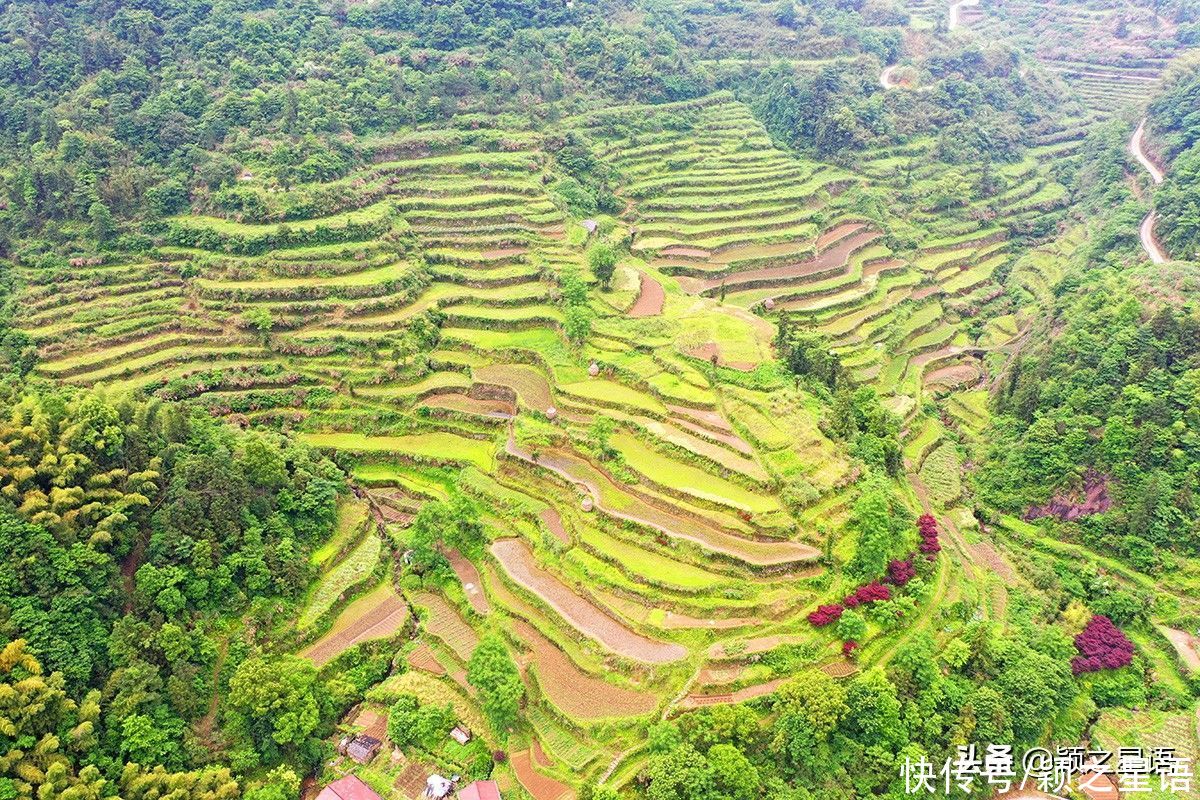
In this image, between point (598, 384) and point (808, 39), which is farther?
point (808, 39)

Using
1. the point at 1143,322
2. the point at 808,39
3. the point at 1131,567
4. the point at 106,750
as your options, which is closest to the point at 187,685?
the point at 106,750

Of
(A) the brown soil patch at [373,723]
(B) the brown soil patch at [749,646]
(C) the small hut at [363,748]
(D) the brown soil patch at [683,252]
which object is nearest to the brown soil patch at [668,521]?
(B) the brown soil patch at [749,646]

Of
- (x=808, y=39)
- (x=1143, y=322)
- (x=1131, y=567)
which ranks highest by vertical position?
(x=808, y=39)

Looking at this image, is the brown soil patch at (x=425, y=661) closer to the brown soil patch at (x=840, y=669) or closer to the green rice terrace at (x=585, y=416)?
the green rice terrace at (x=585, y=416)

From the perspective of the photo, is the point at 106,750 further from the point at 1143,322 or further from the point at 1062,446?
the point at 1143,322

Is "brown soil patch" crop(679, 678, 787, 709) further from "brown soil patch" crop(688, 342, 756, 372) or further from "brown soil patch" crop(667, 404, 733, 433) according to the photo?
"brown soil patch" crop(688, 342, 756, 372)

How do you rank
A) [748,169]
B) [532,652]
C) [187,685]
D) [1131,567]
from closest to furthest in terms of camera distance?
[187,685] → [532,652] → [1131,567] → [748,169]

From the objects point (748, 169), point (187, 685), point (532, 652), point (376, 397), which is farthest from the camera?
point (748, 169)
